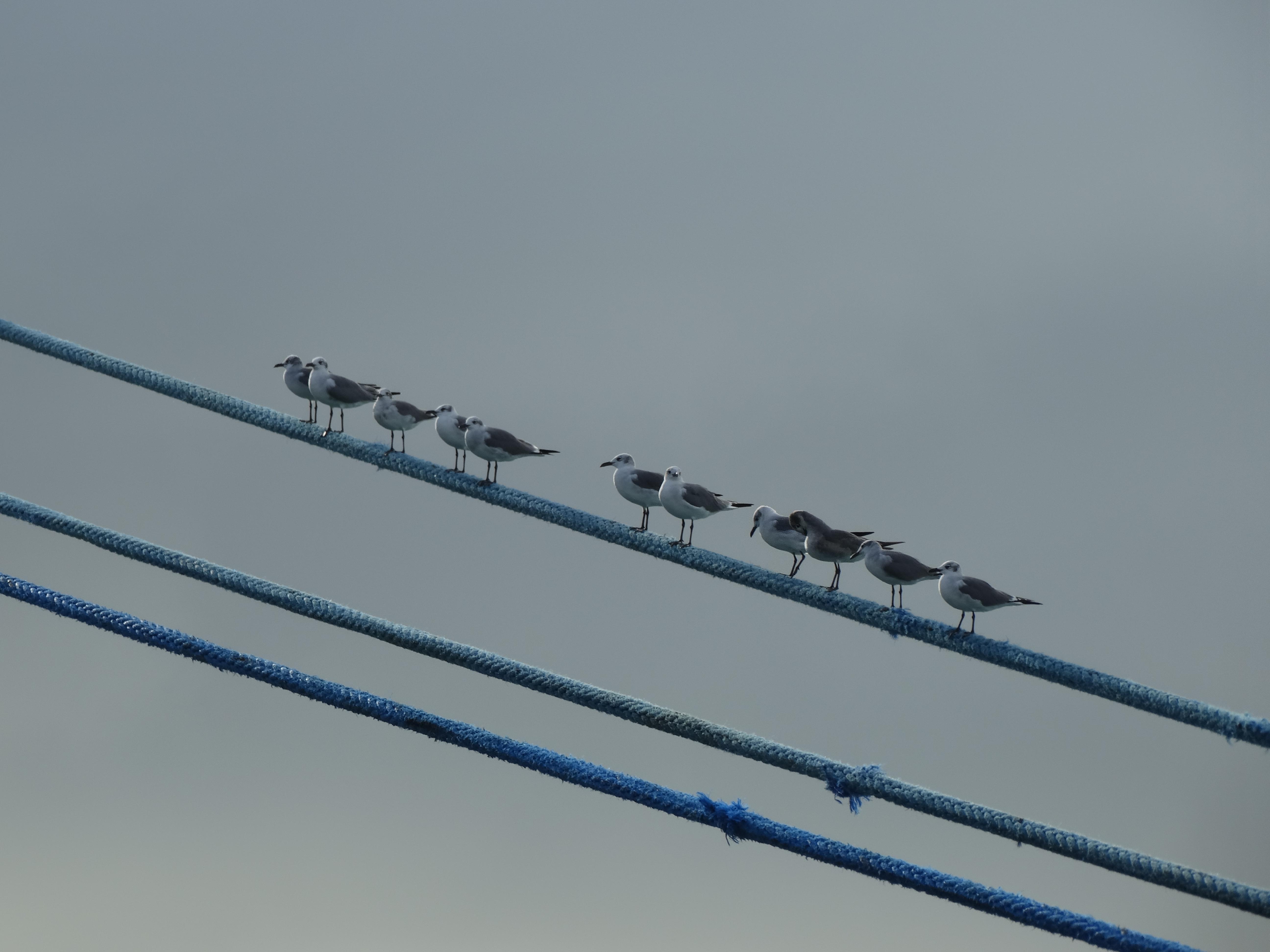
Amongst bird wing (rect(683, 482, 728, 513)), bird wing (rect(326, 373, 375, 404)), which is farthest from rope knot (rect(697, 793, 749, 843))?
bird wing (rect(326, 373, 375, 404))

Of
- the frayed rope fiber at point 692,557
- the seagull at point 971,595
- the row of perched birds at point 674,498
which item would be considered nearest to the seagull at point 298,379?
the row of perched birds at point 674,498

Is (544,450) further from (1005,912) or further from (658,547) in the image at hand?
(1005,912)

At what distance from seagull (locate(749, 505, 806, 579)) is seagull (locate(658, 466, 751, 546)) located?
0.21m

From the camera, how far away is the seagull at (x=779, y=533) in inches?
214

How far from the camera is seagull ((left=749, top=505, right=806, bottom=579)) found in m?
5.43

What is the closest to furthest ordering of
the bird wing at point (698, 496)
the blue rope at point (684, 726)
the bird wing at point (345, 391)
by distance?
1. the blue rope at point (684, 726)
2. the bird wing at point (698, 496)
3. the bird wing at point (345, 391)

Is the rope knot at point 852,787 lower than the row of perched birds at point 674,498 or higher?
lower

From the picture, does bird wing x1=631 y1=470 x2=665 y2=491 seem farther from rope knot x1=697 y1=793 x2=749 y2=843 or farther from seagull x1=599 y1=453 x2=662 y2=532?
rope knot x1=697 y1=793 x2=749 y2=843

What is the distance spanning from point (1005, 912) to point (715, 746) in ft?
2.71

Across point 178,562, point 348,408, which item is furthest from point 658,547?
point 348,408

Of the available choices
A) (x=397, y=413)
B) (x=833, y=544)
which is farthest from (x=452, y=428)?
(x=833, y=544)

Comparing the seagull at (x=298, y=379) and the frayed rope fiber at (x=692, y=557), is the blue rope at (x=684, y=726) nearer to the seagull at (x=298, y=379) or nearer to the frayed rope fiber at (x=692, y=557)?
the frayed rope fiber at (x=692, y=557)

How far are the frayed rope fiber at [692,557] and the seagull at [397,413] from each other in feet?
3.77

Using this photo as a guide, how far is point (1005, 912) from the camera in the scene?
3498 millimetres
